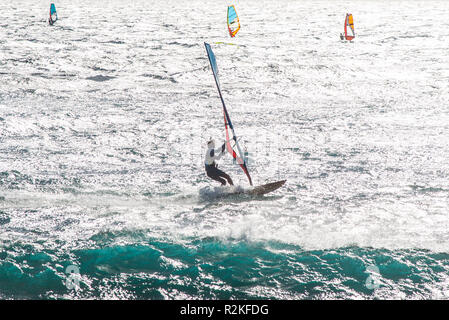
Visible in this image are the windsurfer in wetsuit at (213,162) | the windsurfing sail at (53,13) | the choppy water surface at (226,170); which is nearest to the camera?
the choppy water surface at (226,170)

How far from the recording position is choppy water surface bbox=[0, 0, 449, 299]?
9891 millimetres

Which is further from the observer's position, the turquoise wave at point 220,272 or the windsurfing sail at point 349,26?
the windsurfing sail at point 349,26

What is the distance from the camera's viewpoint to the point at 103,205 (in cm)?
1300

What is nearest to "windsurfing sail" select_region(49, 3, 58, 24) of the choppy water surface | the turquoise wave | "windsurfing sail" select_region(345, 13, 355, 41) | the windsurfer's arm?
the choppy water surface

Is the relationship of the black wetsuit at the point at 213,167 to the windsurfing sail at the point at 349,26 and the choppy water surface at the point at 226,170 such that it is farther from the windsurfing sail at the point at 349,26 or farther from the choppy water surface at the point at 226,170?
the windsurfing sail at the point at 349,26

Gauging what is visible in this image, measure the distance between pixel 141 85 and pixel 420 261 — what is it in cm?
1835

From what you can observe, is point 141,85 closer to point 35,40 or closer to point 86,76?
point 86,76

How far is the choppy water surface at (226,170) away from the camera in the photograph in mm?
9891

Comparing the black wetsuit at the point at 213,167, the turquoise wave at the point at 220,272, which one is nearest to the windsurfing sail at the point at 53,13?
the black wetsuit at the point at 213,167

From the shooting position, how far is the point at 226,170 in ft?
52.5

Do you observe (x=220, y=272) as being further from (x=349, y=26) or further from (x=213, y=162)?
(x=349, y=26)

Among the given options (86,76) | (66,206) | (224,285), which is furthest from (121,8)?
(224,285)

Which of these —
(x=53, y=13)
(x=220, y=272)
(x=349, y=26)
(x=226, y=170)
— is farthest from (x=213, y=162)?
(x=53, y=13)
